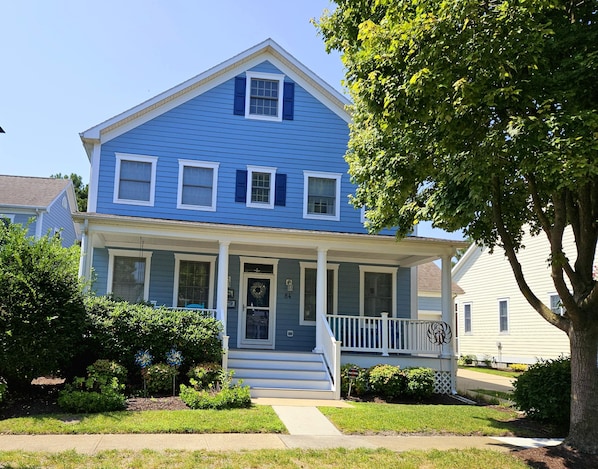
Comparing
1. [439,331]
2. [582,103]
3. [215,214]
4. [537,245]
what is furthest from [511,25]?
[537,245]

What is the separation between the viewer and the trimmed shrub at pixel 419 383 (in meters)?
12.1

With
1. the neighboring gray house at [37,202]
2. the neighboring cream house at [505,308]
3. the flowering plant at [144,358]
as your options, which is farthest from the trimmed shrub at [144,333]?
the neighboring cream house at [505,308]

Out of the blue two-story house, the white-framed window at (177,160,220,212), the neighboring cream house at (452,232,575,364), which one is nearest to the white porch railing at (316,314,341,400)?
the blue two-story house

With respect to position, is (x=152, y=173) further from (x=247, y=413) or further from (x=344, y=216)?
(x=247, y=413)

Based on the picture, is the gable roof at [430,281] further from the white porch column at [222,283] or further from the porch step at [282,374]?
the white porch column at [222,283]

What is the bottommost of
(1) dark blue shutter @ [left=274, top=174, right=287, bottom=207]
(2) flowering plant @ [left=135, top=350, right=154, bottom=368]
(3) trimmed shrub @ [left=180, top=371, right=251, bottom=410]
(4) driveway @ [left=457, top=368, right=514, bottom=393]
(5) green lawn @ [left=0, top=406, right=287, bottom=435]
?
(4) driveway @ [left=457, top=368, right=514, bottom=393]

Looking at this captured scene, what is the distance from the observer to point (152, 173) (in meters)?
15.0

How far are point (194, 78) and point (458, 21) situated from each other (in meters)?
10.1

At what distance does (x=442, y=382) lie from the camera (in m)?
13.4

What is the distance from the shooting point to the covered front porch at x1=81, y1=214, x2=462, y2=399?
13047mm

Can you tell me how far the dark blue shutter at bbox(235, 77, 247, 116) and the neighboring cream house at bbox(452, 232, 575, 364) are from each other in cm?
964

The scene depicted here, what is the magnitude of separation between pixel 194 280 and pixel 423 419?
8.07 m

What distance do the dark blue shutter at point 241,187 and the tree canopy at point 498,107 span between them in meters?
6.82

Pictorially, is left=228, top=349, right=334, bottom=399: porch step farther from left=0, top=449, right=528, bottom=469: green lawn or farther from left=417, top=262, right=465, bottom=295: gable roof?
left=417, top=262, right=465, bottom=295: gable roof
